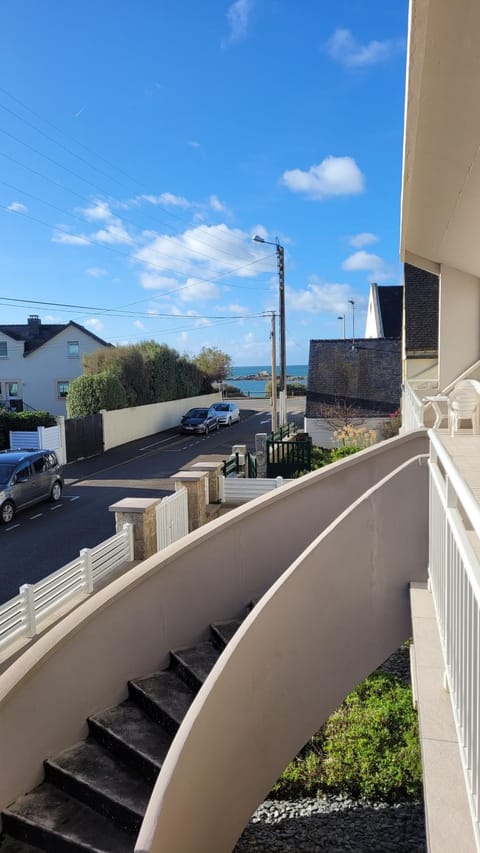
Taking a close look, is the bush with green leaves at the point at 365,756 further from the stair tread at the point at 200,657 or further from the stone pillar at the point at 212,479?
the stone pillar at the point at 212,479

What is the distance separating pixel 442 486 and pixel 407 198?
4498 millimetres

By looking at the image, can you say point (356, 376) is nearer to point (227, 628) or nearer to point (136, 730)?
point (227, 628)

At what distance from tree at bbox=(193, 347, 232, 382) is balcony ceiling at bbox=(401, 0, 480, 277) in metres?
37.5

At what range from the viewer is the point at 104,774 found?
14.8ft

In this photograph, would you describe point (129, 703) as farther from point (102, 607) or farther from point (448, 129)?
point (448, 129)

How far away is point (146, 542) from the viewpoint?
8.64 meters

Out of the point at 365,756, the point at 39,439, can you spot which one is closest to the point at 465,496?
the point at 365,756

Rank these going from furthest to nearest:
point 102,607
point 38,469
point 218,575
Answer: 1. point 38,469
2. point 218,575
3. point 102,607

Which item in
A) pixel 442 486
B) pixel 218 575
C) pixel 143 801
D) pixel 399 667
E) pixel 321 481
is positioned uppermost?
pixel 442 486

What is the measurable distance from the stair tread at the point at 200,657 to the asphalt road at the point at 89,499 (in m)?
4.57

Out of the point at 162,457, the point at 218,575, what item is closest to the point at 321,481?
the point at 218,575

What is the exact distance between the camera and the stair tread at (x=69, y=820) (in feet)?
13.2

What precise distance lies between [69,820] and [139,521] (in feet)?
14.9

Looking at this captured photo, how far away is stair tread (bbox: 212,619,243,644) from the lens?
5820 millimetres
